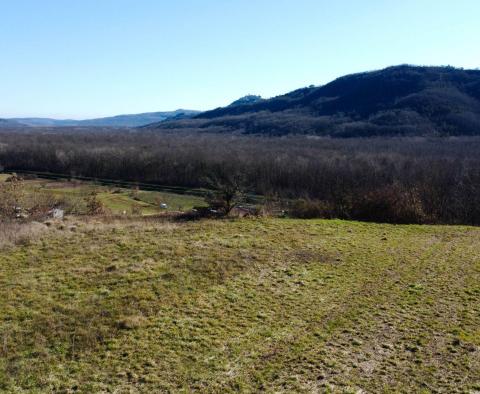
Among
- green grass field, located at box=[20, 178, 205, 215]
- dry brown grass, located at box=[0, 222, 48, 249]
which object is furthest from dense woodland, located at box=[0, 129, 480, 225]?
dry brown grass, located at box=[0, 222, 48, 249]

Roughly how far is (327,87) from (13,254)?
171 metres

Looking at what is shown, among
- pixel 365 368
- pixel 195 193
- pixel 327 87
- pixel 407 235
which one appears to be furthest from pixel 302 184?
pixel 327 87

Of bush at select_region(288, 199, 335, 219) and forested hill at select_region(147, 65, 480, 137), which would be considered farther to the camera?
forested hill at select_region(147, 65, 480, 137)

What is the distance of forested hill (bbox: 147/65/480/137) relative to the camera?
354 ft

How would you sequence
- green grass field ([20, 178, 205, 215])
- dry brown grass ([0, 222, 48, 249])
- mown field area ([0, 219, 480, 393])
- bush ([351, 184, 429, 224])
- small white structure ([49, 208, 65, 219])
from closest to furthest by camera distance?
1. mown field area ([0, 219, 480, 393])
2. dry brown grass ([0, 222, 48, 249])
3. bush ([351, 184, 429, 224])
4. small white structure ([49, 208, 65, 219])
5. green grass field ([20, 178, 205, 215])

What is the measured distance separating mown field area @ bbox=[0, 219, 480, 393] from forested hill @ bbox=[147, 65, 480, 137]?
9766cm

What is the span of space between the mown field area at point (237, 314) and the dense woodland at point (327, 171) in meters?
6.25

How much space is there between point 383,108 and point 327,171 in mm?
81559

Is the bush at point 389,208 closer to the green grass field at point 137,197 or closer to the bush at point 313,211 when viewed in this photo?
the bush at point 313,211

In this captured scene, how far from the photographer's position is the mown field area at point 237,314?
24.4 feet

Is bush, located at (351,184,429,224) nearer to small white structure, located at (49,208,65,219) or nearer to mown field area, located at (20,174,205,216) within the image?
small white structure, located at (49,208,65,219)

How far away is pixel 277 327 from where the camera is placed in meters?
9.27

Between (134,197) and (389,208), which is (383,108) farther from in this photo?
(389,208)

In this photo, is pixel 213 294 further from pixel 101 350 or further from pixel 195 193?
pixel 195 193
